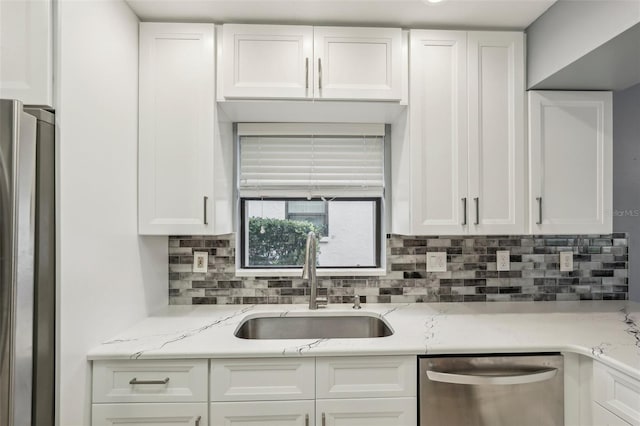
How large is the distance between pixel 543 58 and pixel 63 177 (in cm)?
201

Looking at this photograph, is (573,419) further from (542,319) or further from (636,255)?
(636,255)

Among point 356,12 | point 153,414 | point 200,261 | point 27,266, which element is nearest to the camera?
point 27,266

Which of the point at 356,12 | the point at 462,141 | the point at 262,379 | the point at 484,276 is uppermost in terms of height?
the point at 356,12

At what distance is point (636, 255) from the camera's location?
6.57 feet

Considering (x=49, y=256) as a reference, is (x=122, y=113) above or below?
above

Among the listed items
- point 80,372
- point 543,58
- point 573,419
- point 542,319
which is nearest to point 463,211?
point 542,319

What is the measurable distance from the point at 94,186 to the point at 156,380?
2.48 feet

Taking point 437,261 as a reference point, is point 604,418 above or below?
below

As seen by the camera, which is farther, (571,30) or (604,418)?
(571,30)

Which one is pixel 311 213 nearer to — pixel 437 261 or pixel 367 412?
pixel 437 261

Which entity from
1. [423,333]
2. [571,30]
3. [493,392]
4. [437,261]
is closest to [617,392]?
[493,392]

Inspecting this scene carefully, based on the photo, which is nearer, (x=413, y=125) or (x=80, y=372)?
(x=80, y=372)

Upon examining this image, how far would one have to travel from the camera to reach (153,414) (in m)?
1.33

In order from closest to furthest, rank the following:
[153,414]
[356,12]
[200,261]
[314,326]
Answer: [153,414] → [356,12] → [314,326] → [200,261]
